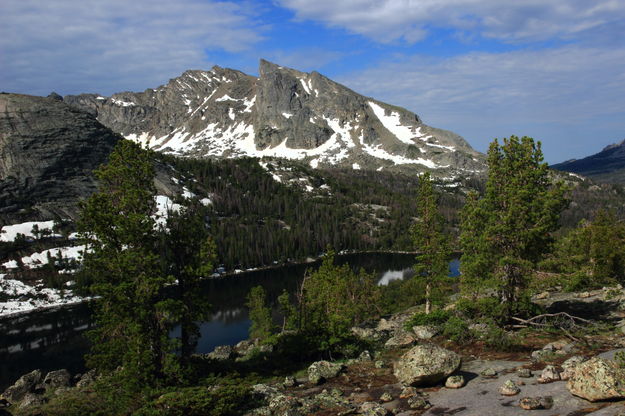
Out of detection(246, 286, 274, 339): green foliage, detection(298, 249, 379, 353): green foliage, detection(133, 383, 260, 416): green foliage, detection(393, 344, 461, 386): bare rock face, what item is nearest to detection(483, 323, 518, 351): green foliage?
detection(393, 344, 461, 386): bare rock face

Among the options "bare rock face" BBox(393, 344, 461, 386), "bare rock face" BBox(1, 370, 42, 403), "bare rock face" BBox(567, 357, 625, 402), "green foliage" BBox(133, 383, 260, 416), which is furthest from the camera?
"bare rock face" BBox(1, 370, 42, 403)

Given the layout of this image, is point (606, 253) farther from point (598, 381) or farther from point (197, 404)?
point (197, 404)

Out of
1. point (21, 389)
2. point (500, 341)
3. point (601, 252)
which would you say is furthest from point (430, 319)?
point (21, 389)

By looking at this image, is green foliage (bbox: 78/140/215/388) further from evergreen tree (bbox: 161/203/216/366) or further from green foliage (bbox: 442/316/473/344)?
green foliage (bbox: 442/316/473/344)

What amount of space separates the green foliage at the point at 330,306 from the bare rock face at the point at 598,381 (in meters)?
15.8

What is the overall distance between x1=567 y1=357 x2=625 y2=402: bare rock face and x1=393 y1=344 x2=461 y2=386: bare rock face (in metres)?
4.96

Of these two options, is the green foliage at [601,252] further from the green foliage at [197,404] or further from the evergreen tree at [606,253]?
the green foliage at [197,404]

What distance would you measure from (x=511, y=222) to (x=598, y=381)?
1136 centimetres

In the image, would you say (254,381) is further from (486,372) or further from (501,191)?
(501,191)

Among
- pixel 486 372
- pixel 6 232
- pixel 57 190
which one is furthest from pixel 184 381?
pixel 57 190

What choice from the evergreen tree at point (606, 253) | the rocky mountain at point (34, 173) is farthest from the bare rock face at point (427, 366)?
the rocky mountain at point (34, 173)

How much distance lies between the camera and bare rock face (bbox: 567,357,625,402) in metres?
12.8

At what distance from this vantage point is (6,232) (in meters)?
138

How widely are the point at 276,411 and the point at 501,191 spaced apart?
17432 millimetres
